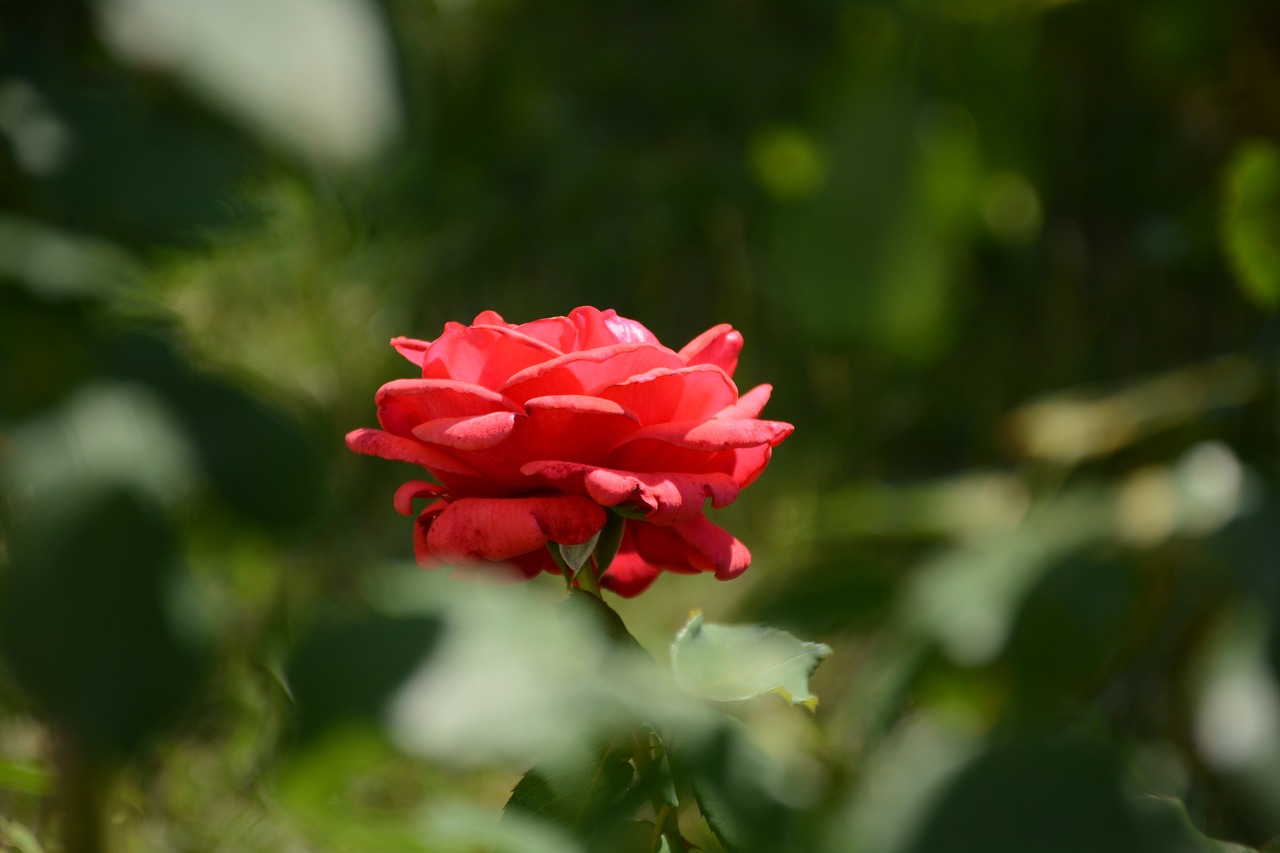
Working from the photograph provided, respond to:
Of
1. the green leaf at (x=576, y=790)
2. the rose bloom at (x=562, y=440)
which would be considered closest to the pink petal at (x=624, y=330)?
the rose bloom at (x=562, y=440)

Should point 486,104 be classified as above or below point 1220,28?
below

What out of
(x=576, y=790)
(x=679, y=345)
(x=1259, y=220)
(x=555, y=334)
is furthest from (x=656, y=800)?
(x=679, y=345)

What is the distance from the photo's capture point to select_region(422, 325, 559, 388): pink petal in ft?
1.00

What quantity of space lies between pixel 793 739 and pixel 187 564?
767 mm

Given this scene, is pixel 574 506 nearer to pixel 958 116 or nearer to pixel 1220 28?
pixel 1220 28

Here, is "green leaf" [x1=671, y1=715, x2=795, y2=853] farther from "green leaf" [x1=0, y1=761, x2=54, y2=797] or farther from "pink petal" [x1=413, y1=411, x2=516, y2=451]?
"green leaf" [x1=0, y1=761, x2=54, y2=797]

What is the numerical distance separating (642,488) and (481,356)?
6 cm

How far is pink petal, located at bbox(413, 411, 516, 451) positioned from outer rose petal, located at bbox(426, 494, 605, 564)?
2cm

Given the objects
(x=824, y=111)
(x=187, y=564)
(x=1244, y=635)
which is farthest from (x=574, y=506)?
(x=824, y=111)

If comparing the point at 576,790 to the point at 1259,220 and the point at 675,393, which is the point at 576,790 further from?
the point at 1259,220

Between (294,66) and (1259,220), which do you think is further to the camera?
(1259,220)

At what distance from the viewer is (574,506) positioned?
0.97 feet

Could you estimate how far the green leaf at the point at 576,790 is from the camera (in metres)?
0.29

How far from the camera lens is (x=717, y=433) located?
0.96 feet
